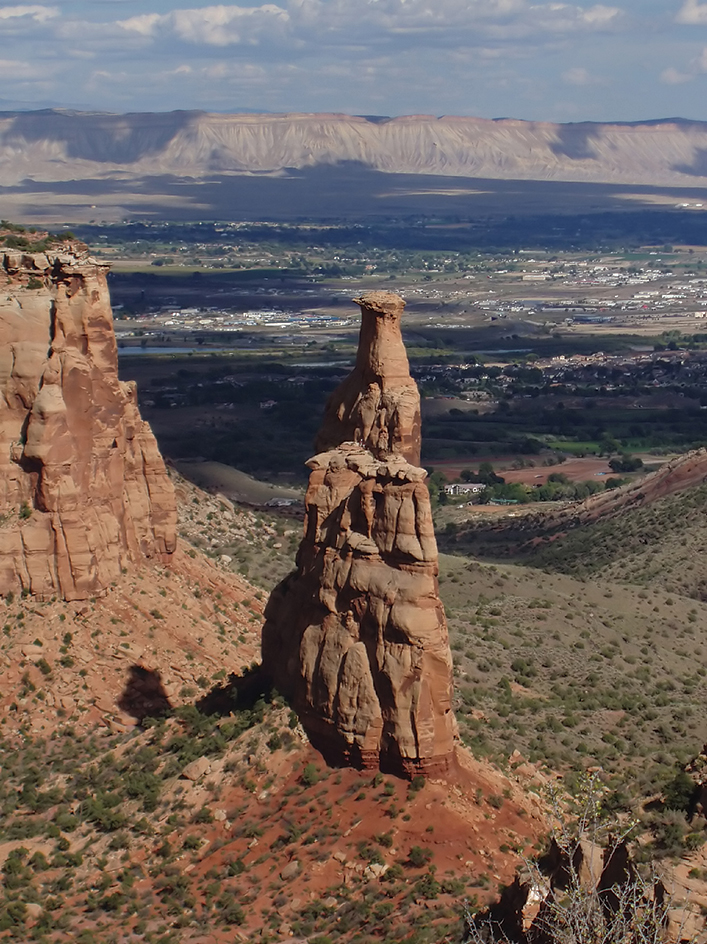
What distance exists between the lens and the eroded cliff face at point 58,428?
4016cm

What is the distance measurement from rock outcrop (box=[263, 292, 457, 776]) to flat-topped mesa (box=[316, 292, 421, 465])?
232 centimetres

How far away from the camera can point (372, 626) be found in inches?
1185

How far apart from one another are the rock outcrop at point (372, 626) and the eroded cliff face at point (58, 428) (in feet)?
33.7

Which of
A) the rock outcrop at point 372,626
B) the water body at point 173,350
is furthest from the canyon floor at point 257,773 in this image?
the water body at point 173,350

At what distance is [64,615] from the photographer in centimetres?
4053

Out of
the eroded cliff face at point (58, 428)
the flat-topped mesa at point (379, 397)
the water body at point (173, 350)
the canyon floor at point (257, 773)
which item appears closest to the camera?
the canyon floor at point (257, 773)

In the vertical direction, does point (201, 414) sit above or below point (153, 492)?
below

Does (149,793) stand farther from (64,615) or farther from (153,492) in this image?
(153,492)

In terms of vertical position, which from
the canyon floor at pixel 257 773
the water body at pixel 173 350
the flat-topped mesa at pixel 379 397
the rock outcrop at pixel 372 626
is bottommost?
the water body at pixel 173 350

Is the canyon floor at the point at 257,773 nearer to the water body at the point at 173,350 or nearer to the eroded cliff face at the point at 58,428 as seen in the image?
the eroded cliff face at the point at 58,428

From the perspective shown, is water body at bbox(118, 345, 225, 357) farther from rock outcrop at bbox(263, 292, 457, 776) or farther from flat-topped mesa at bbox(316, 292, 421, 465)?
rock outcrop at bbox(263, 292, 457, 776)

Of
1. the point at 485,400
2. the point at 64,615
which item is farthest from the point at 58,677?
the point at 485,400

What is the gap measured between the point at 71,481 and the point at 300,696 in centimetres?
1174

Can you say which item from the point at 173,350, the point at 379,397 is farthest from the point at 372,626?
the point at 173,350
